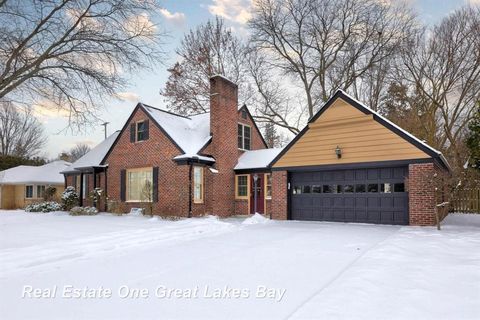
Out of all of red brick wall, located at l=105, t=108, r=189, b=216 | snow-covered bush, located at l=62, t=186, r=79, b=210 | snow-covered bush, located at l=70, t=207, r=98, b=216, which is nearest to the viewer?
red brick wall, located at l=105, t=108, r=189, b=216

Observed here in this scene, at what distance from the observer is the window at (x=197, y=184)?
1610 centimetres

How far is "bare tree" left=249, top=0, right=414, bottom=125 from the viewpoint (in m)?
25.4

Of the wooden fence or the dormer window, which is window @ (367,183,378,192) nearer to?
the wooden fence

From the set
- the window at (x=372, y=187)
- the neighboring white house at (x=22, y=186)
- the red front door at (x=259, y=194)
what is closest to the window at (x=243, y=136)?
the red front door at (x=259, y=194)

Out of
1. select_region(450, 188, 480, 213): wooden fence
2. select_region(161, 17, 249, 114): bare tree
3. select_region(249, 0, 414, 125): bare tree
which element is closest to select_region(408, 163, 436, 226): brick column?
select_region(450, 188, 480, 213): wooden fence

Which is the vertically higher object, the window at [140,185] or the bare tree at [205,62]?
the bare tree at [205,62]

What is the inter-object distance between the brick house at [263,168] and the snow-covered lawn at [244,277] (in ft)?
11.0

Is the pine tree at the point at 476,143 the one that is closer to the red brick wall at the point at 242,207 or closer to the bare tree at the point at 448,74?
the red brick wall at the point at 242,207

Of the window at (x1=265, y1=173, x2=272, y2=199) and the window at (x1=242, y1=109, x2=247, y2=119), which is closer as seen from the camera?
the window at (x1=265, y1=173, x2=272, y2=199)

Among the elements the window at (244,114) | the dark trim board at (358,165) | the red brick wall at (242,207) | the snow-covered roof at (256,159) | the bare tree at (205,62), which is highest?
the bare tree at (205,62)

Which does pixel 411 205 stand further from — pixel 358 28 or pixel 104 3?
pixel 358 28

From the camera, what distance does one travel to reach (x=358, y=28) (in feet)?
85.6

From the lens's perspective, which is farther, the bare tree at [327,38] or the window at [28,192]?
the window at [28,192]

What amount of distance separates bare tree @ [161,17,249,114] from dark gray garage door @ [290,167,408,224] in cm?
1637
